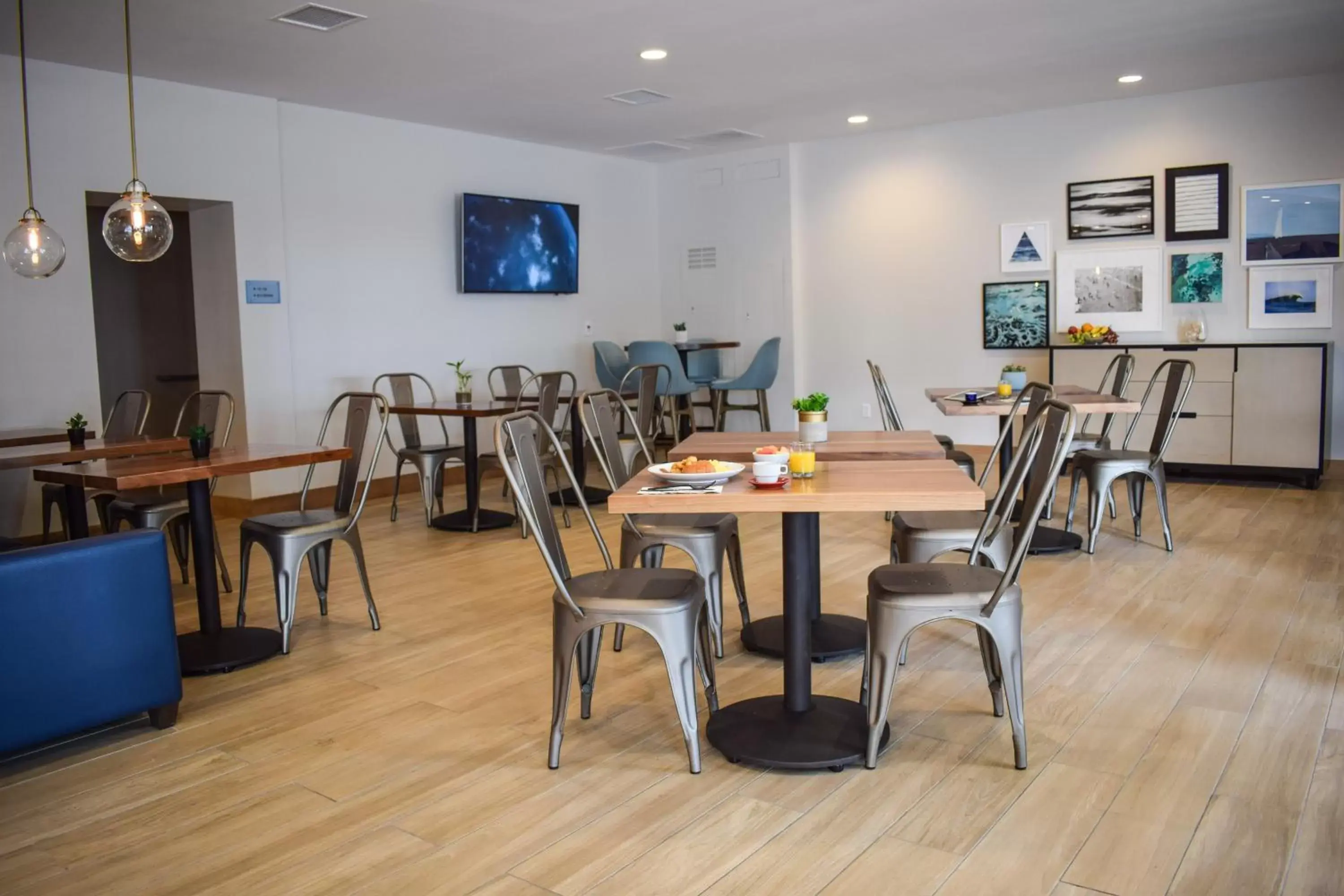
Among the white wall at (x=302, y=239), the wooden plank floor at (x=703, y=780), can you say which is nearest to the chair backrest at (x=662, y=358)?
the white wall at (x=302, y=239)

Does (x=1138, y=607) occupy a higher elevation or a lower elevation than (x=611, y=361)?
lower

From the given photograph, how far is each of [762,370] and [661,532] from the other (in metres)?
5.65

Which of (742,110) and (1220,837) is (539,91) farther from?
(1220,837)

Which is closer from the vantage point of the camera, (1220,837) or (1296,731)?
(1220,837)

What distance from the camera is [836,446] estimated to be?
3320 millimetres

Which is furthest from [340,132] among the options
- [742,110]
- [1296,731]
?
[1296,731]

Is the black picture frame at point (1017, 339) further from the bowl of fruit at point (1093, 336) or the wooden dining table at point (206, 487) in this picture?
the wooden dining table at point (206, 487)

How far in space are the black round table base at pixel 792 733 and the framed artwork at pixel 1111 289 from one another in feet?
18.5

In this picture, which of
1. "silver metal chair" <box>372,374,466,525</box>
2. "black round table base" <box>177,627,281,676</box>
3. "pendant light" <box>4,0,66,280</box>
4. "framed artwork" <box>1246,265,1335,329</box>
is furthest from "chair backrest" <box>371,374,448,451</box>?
"framed artwork" <box>1246,265,1335,329</box>

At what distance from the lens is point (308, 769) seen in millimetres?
2770

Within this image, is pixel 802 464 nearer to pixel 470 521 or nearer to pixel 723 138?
pixel 470 521

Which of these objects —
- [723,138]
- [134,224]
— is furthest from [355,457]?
[723,138]

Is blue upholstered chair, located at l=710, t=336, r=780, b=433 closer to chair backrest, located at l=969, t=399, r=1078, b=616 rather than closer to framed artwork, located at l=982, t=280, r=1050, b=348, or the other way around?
framed artwork, located at l=982, t=280, r=1050, b=348

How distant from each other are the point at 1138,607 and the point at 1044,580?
1.62ft
